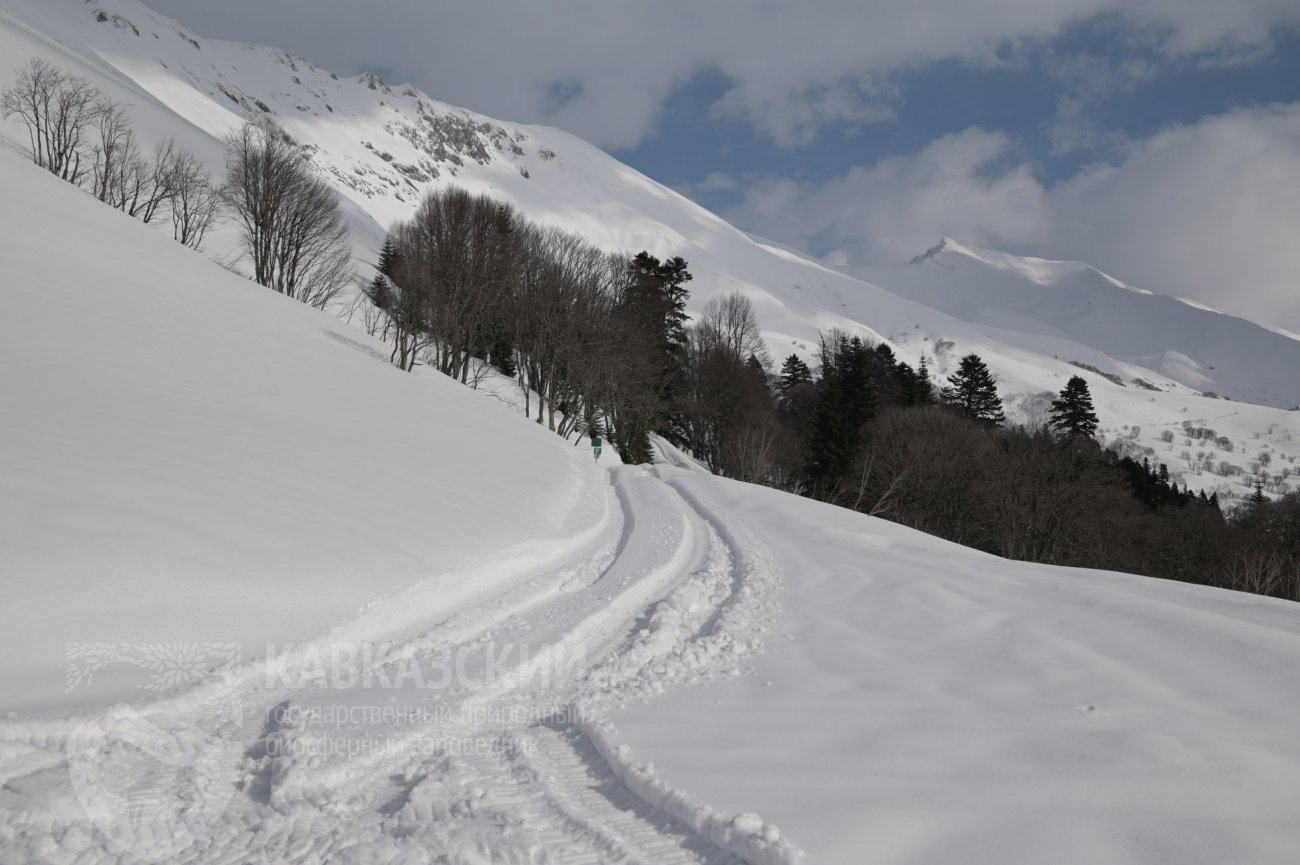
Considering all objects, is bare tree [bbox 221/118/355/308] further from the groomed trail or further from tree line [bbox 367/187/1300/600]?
the groomed trail

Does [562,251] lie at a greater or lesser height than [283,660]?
greater

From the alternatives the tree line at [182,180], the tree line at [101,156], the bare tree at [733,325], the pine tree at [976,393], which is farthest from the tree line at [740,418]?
the tree line at [101,156]

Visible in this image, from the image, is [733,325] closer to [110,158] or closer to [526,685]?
[110,158]

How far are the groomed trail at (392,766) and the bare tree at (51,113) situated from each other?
114 feet

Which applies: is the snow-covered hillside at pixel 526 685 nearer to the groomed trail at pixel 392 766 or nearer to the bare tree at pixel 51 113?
the groomed trail at pixel 392 766

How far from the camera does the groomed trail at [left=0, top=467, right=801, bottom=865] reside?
259cm

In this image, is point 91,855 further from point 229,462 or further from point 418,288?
point 418,288

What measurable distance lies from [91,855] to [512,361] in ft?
119

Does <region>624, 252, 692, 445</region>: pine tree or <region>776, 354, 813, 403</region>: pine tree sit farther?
<region>776, 354, 813, 403</region>: pine tree

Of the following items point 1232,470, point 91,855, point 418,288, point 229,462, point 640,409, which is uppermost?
point 1232,470

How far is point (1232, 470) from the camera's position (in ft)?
467

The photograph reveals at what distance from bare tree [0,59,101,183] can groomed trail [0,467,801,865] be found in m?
34.8

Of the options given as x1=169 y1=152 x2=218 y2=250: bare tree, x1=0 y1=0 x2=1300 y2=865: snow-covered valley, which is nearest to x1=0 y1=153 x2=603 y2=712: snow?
x1=0 y1=0 x2=1300 y2=865: snow-covered valley

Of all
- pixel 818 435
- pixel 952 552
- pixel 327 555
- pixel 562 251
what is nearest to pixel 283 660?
pixel 327 555
